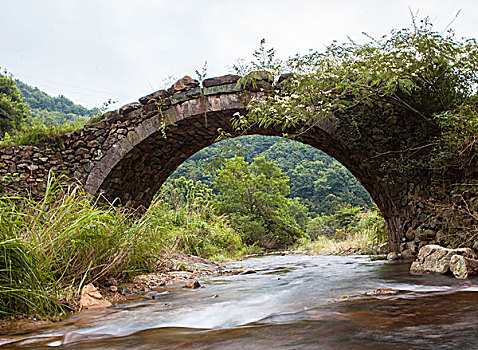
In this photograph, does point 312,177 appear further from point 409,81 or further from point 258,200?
point 409,81

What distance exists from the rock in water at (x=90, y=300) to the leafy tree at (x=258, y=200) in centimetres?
1294

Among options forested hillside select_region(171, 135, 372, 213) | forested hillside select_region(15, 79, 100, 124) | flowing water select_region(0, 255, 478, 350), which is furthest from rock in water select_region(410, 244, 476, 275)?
forested hillside select_region(15, 79, 100, 124)

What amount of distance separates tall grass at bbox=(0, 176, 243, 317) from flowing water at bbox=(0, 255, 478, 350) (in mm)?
287

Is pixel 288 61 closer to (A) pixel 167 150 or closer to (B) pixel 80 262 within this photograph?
(A) pixel 167 150

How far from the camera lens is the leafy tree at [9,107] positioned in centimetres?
1548

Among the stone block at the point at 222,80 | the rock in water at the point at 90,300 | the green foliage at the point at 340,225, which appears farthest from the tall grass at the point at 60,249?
the green foliage at the point at 340,225

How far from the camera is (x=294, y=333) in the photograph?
137 cm

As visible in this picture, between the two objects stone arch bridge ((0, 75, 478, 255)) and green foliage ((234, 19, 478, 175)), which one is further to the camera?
stone arch bridge ((0, 75, 478, 255))

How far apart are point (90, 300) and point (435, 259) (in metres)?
3.08

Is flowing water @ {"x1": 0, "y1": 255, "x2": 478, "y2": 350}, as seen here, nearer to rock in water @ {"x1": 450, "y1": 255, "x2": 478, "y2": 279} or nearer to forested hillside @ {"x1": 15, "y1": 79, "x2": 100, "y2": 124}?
rock in water @ {"x1": 450, "y1": 255, "x2": 478, "y2": 279}

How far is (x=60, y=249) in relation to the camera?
94.8 inches

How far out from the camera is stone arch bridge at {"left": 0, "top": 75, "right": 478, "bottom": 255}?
5309 millimetres

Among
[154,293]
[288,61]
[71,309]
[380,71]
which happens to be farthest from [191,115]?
[71,309]

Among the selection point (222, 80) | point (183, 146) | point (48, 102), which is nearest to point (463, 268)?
point (222, 80)
